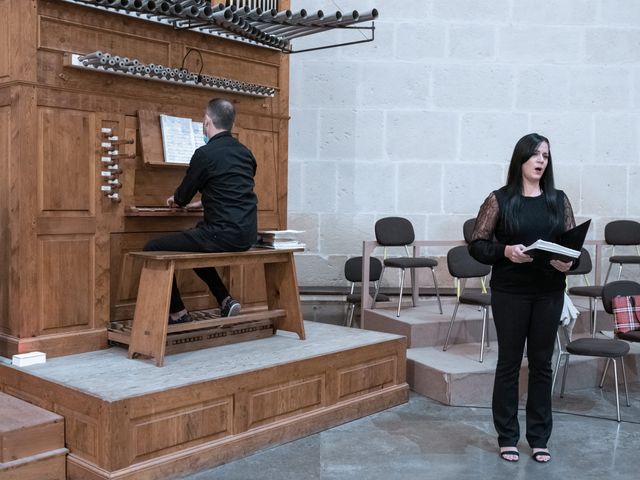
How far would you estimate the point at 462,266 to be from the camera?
20.5 feet

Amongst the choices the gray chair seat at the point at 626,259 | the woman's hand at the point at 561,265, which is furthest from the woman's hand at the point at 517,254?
the gray chair seat at the point at 626,259

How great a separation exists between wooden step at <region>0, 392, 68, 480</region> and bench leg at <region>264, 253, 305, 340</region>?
181 centimetres

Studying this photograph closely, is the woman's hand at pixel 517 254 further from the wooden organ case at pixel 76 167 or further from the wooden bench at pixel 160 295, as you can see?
the wooden organ case at pixel 76 167

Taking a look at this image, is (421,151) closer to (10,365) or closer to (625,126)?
(625,126)

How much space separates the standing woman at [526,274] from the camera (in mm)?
3883

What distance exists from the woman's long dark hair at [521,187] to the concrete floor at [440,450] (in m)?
1.28

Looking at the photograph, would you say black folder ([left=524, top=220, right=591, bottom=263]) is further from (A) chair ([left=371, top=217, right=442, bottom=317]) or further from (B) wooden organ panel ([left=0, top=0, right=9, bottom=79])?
(B) wooden organ panel ([left=0, top=0, right=9, bottom=79])

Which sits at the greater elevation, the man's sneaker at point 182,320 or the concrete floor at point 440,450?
the man's sneaker at point 182,320

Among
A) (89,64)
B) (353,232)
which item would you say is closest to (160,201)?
(89,64)

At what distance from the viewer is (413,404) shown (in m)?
5.23

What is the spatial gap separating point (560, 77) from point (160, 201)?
4.62m

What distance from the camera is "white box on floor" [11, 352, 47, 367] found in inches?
168

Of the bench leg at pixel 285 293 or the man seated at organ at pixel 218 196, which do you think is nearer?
the man seated at organ at pixel 218 196

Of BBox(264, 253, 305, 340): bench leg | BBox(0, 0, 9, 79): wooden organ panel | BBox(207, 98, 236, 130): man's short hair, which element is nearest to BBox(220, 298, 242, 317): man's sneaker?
BBox(264, 253, 305, 340): bench leg
